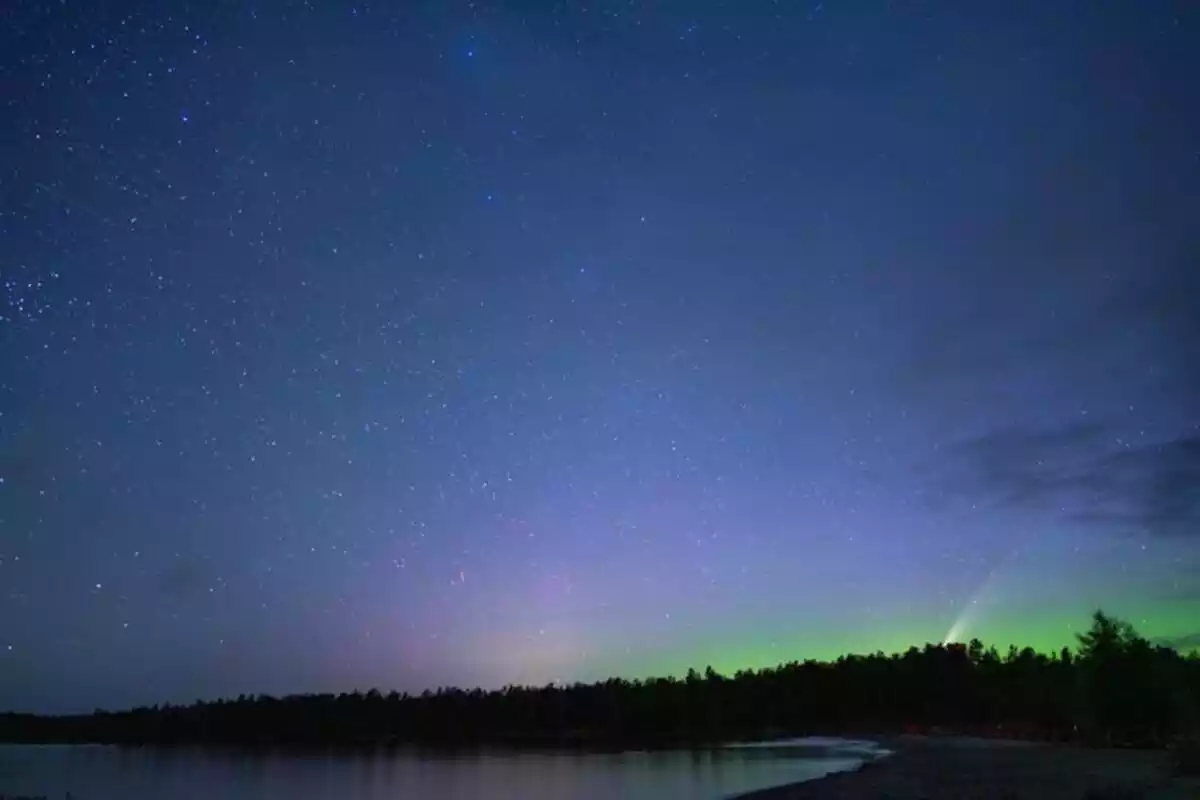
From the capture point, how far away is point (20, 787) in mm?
76688

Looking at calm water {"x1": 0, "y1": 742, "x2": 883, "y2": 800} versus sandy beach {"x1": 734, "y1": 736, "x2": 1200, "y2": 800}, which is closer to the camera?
sandy beach {"x1": 734, "y1": 736, "x2": 1200, "y2": 800}

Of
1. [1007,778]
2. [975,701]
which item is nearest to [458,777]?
[1007,778]

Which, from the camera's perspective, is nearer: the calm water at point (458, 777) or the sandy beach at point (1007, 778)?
the sandy beach at point (1007, 778)

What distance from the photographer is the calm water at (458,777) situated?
228ft

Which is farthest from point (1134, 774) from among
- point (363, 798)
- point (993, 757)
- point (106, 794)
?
point (106, 794)

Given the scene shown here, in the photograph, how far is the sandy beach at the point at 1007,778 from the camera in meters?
35.2

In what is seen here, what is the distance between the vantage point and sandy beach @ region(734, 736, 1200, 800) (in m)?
35.2

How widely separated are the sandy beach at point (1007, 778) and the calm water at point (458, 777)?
8.44 meters

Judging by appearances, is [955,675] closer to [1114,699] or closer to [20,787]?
[1114,699]

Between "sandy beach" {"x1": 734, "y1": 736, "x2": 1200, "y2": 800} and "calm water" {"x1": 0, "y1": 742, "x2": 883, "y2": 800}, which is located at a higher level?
"sandy beach" {"x1": 734, "y1": 736, "x2": 1200, "y2": 800}

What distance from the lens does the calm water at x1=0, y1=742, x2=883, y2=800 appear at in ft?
228

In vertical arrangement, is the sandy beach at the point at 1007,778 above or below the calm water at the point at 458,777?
above

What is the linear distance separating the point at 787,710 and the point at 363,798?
5395 inches

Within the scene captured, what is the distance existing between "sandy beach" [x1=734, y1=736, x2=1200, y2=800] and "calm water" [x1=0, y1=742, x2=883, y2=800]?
27.7 ft
